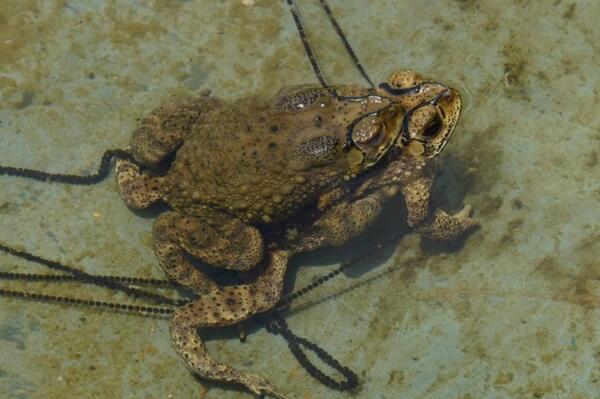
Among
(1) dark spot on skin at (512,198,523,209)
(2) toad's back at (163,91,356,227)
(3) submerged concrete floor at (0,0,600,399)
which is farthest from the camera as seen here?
(1) dark spot on skin at (512,198,523,209)

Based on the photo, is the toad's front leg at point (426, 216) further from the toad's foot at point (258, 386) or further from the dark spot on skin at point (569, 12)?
the dark spot on skin at point (569, 12)

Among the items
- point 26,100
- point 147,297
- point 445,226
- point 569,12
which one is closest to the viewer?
point 147,297

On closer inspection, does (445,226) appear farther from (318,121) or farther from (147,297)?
(147,297)

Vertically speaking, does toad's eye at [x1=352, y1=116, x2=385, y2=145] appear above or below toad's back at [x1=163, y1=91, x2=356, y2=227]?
above

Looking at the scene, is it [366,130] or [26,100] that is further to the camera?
[26,100]

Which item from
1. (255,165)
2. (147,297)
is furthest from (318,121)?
(147,297)

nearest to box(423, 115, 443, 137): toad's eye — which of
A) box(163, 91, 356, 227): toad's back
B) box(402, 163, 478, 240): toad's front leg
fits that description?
box(402, 163, 478, 240): toad's front leg

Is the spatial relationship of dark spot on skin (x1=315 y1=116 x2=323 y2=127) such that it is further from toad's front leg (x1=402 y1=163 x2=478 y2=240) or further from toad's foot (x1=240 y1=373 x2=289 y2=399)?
toad's foot (x1=240 y1=373 x2=289 y2=399)
